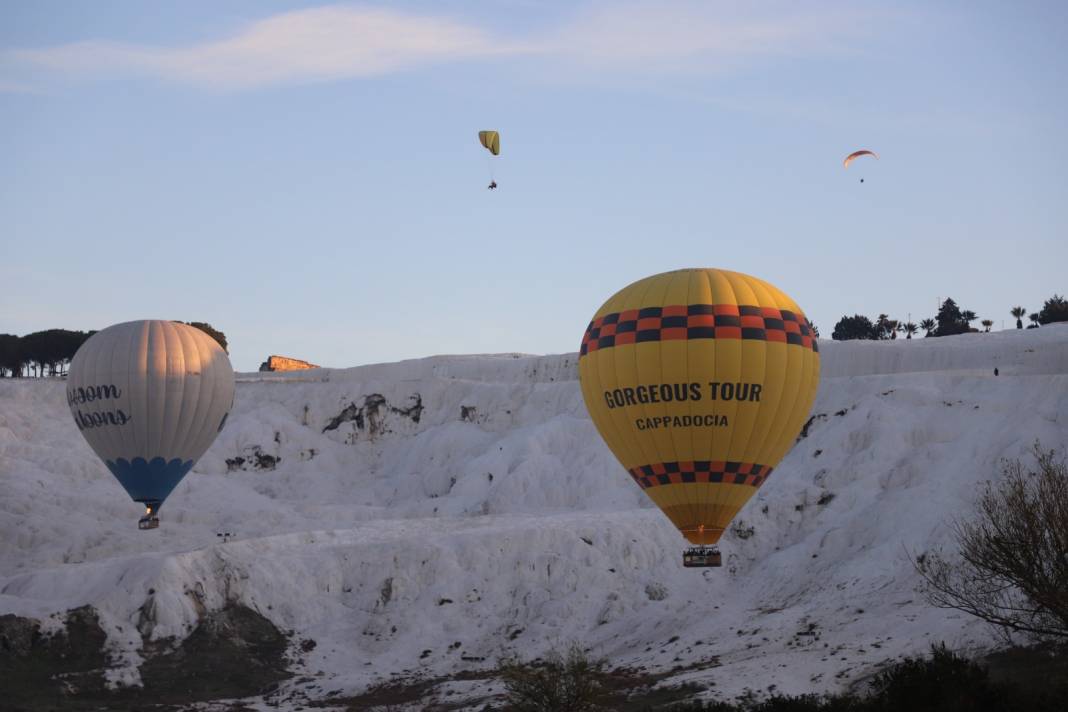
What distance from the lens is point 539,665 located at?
6347cm

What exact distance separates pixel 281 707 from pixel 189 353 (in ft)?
52.6

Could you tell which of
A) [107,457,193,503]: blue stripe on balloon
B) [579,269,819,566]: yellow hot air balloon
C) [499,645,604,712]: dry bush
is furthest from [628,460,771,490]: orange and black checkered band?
[107,457,193,503]: blue stripe on balloon

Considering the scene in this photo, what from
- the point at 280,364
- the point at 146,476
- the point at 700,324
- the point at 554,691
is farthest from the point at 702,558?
the point at 280,364

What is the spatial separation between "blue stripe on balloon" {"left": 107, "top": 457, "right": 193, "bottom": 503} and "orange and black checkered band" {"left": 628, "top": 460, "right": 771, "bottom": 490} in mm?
25140

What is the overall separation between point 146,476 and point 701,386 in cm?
2811

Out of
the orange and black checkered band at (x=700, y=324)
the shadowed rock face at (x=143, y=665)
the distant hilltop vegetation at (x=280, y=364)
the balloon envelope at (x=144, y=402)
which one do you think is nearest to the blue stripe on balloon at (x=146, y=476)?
the balloon envelope at (x=144, y=402)

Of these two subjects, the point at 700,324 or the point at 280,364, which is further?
the point at 280,364

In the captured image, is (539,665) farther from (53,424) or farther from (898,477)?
(53,424)

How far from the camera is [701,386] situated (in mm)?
45156

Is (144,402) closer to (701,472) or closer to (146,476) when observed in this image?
(146,476)

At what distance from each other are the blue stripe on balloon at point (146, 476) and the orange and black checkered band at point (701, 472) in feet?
82.5

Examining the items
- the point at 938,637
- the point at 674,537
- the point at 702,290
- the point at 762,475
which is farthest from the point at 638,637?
the point at 702,290

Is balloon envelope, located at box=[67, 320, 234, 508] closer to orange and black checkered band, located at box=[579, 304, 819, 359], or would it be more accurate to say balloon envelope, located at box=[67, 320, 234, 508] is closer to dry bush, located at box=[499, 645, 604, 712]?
dry bush, located at box=[499, 645, 604, 712]

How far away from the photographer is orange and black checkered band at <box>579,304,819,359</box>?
45.3 m
